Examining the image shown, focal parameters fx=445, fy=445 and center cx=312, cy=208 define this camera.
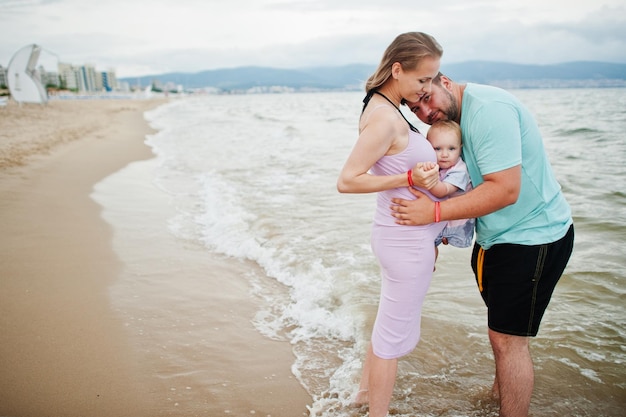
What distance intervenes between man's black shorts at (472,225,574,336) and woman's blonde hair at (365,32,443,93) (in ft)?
3.63

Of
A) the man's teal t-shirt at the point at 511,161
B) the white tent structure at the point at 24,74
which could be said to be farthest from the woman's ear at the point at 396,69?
the white tent structure at the point at 24,74

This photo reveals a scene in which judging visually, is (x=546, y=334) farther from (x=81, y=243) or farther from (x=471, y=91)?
(x=81, y=243)

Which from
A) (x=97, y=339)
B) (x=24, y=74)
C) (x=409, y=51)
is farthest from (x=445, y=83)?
(x=24, y=74)

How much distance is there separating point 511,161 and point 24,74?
45.7 meters

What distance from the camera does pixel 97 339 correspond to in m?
3.54

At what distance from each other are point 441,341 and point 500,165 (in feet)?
7.08

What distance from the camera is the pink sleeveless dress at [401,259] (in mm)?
2414

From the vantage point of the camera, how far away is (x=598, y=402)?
313 cm

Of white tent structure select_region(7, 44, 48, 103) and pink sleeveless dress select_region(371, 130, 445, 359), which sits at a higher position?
white tent structure select_region(7, 44, 48, 103)

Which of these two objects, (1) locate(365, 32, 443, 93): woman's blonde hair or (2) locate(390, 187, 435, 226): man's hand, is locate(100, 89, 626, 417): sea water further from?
(1) locate(365, 32, 443, 93): woman's blonde hair

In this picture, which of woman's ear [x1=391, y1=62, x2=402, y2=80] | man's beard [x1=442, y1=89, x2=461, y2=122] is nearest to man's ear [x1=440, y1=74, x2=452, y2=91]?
man's beard [x1=442, y1=89, x2=461, y2=122]

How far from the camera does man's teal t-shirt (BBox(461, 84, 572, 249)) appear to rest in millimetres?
2230

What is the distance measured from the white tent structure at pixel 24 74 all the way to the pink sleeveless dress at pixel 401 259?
1762 inches

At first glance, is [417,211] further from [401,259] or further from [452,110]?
[452,110]
